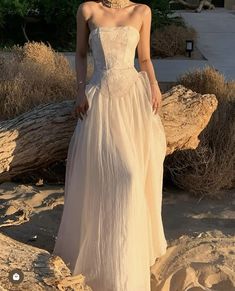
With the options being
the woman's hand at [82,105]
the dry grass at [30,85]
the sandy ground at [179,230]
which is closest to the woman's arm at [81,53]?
the woman's hand at [82,105]

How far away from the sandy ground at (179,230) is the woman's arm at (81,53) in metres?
A: 1.21

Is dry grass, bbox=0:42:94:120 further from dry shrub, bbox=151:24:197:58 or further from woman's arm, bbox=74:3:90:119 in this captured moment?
dry shrub, bbox=151:24:197:58

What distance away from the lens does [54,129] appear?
4953mm

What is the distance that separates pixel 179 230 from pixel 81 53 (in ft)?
6.16

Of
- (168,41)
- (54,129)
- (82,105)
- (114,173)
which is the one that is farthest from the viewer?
(168,41)

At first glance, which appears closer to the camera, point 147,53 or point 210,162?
point 147,53

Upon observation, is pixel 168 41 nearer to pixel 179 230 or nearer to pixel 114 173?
pixel 179 230

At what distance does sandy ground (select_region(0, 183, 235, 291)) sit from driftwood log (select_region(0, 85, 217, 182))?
20.0 inches

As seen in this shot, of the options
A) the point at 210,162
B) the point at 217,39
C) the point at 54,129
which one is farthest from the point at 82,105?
the point at 217,39

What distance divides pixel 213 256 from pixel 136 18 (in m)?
1.72

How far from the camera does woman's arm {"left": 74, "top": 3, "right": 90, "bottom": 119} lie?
4023 millimetres

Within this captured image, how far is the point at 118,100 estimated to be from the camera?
4.01 metres

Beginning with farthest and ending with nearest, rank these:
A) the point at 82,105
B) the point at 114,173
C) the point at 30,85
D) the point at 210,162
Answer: the point at 30,85
the point at 210,162
the point at 82,105
the point at 114,173

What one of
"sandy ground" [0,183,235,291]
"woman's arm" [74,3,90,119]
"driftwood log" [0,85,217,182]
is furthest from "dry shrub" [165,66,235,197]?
"woman's arm" [74,3,90,119]
